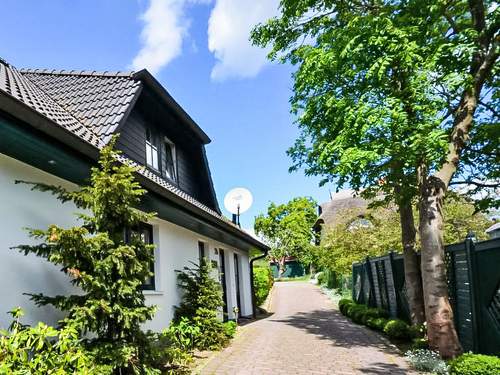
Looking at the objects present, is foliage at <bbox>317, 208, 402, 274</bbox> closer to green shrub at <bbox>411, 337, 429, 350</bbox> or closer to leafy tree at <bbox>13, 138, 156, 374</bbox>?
green shrub at <bbox>411, 337, 429, 350</bbox>

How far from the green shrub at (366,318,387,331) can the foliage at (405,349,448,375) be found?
3375 mm

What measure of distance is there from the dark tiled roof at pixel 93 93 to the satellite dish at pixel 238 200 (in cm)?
675

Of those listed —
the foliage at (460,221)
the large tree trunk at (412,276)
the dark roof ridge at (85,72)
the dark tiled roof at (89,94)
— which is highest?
the dark roof ridge at (85,72)

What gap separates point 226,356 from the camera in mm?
8219

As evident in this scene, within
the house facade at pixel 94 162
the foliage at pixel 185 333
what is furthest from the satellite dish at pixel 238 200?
the foliage at pixel 185 333

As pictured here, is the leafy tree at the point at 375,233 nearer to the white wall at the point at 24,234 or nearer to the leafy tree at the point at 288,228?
the white wall at the point at 24,234

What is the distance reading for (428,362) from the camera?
22.1 ft

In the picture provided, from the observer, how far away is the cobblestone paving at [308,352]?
708 centimetres

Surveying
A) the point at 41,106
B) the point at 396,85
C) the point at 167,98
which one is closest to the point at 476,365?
the point at 396,85

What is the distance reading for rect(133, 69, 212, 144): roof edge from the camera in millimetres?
9230

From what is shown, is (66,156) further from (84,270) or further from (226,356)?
(226,356)

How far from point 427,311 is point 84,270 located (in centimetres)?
594

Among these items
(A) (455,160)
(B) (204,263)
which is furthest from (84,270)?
(A) (455,160)

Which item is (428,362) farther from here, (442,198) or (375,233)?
(375,233)
